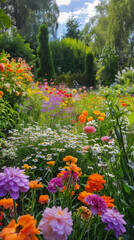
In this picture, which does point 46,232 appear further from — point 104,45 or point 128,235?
point 104,45

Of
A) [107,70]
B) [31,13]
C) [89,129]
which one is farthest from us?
[31,13]

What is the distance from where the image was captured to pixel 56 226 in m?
0.49

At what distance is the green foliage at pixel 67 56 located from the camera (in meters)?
15.2

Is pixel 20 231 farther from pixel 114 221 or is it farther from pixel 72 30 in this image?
pixel 72 30

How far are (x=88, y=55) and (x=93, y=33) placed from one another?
6117mm

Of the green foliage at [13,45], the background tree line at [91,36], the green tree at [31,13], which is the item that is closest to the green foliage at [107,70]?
the background tree line at [91,36]

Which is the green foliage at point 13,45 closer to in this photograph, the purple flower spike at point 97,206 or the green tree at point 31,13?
the green tree at point 31,13

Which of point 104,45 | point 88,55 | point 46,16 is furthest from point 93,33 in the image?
point 88,55

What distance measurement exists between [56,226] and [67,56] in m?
16.1

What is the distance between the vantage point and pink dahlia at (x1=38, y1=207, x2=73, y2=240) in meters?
0.49

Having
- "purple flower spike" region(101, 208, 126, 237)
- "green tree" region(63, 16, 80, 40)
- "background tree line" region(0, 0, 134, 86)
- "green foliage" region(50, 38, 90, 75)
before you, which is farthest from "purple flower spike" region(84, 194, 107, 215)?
"green tree" region(63, 16, 80, 40)

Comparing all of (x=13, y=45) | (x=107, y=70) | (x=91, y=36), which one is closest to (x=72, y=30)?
(x=91, y=36)

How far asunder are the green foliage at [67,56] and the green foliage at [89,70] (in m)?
3.02

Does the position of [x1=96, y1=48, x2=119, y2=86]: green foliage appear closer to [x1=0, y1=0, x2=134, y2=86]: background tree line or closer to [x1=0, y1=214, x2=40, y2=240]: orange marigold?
[x1=0, y1=0, x2=134, y2=86]: background tree line
